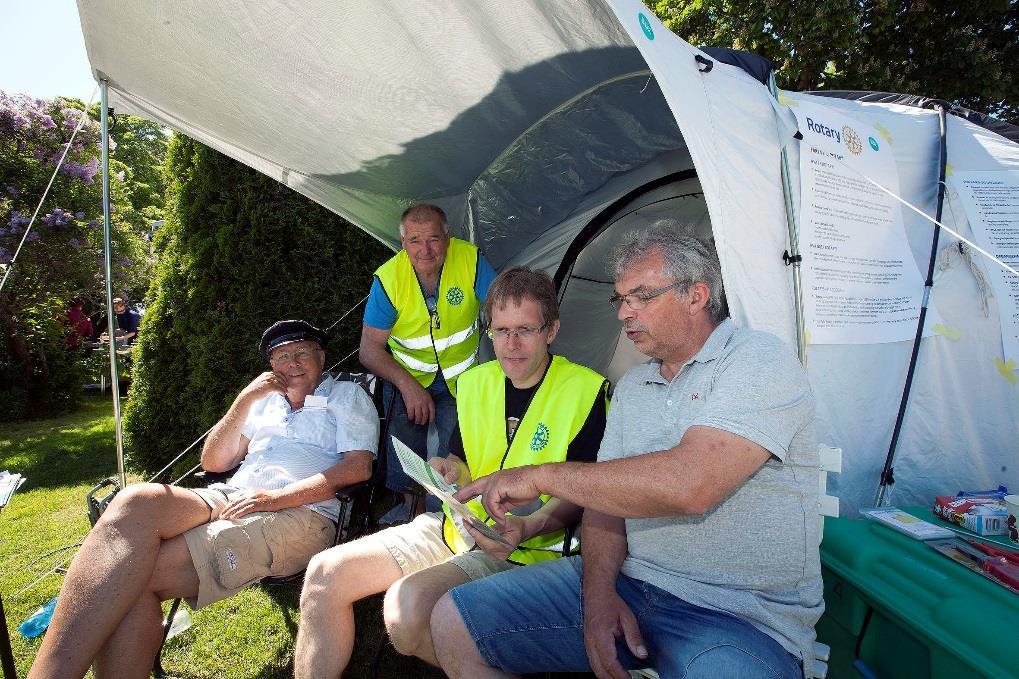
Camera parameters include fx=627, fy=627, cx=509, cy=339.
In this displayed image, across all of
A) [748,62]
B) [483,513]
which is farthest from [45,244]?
[748,62]

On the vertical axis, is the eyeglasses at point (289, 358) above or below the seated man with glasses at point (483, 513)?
above

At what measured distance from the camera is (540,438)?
7.34ft

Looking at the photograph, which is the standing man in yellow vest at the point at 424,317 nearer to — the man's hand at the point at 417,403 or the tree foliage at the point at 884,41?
the man's hand at the point at 417,403

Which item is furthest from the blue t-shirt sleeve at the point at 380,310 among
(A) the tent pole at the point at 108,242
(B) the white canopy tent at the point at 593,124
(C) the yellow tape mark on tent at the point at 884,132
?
(C) the yellow tape mark on tent at the point at 884,132

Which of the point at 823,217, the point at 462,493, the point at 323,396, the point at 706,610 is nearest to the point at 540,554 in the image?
the point at 462,493

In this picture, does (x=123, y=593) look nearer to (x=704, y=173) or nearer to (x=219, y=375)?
(x=704, y=173)

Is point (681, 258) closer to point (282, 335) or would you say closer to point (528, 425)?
point (528, 425)

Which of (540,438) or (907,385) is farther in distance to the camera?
(907,385)

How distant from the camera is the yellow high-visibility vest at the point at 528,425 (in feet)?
7.25

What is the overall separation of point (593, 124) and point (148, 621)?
293 centimetres

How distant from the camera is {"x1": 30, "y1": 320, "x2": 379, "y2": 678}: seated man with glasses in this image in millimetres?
2123

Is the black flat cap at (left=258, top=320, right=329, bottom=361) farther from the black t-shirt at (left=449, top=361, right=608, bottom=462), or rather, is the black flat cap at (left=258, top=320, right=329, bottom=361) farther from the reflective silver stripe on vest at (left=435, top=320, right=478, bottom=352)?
the black t-shirt at (left=449, top=361, right=608, bottom=462)

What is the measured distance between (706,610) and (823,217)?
1382 millimetres

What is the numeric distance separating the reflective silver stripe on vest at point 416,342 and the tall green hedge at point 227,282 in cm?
151
